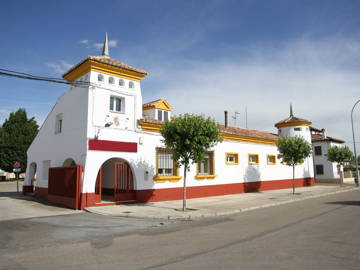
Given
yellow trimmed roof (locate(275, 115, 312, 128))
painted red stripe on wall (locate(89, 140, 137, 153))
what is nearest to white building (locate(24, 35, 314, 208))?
painted red stripe on wall (locate(89, 140, 137, 153))

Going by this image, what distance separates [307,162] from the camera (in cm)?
2952

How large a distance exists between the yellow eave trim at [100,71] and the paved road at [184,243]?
7945mm

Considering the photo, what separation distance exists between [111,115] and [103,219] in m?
6.00

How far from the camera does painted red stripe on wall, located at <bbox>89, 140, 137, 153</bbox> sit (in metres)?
13.6

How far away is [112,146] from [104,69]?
13.9 feet

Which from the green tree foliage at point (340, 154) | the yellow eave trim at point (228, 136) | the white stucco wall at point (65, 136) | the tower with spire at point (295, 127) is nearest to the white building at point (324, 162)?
the green tree foliage at point (340, 154)

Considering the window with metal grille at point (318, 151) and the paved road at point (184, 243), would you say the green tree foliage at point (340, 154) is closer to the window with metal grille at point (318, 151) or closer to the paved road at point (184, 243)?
the window with metal grille at point (318, 151)

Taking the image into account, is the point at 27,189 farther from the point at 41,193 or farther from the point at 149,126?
the point at 149,126

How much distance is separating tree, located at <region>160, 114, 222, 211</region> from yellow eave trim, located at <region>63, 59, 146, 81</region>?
14.3ft

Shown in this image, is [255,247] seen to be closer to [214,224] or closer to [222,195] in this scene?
[214,224]

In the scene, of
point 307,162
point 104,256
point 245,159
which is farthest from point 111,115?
point 307,162

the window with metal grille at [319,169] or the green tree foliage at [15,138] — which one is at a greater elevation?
the green tree foliage at [15,138]

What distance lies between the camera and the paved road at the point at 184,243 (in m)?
5.37

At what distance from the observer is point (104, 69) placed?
14.8 m
